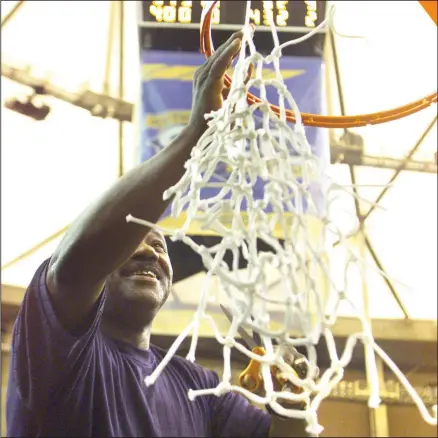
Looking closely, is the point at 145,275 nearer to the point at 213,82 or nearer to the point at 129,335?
the point at 129,335

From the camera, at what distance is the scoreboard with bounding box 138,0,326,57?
143 cm

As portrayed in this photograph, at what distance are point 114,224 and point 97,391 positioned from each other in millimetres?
271

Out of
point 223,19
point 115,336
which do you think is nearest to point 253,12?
point 223,19

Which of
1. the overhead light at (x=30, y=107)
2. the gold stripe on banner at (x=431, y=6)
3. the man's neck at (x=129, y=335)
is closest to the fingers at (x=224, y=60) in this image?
the gold stripe on banner at (x=431, y=6)

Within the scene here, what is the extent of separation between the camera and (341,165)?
1.73 metres

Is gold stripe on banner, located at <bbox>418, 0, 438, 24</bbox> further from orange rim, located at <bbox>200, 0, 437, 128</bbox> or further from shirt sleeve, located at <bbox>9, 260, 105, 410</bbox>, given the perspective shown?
shirt sleeve, located at <bbox>9, 260, 105, 410</bbox>

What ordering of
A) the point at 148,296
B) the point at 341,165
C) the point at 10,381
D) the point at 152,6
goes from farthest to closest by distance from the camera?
the point at 341,165 < the point at 152,6 < the point at 148,296 < the point at 10,381

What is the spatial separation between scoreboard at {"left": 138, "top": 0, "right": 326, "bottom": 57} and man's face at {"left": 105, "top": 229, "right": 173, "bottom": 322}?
505mm

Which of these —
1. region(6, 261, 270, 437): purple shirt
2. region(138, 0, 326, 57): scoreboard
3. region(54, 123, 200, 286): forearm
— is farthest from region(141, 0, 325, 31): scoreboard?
region(6, 261, 270, 437): purple shirt

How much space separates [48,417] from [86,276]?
23cm

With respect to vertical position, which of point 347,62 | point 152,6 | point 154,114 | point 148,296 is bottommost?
point 148,296

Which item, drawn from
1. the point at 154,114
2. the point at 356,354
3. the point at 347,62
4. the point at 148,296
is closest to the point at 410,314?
the point at 356,354

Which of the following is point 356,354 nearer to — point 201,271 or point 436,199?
point 201,271

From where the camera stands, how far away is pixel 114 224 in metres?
0.84
